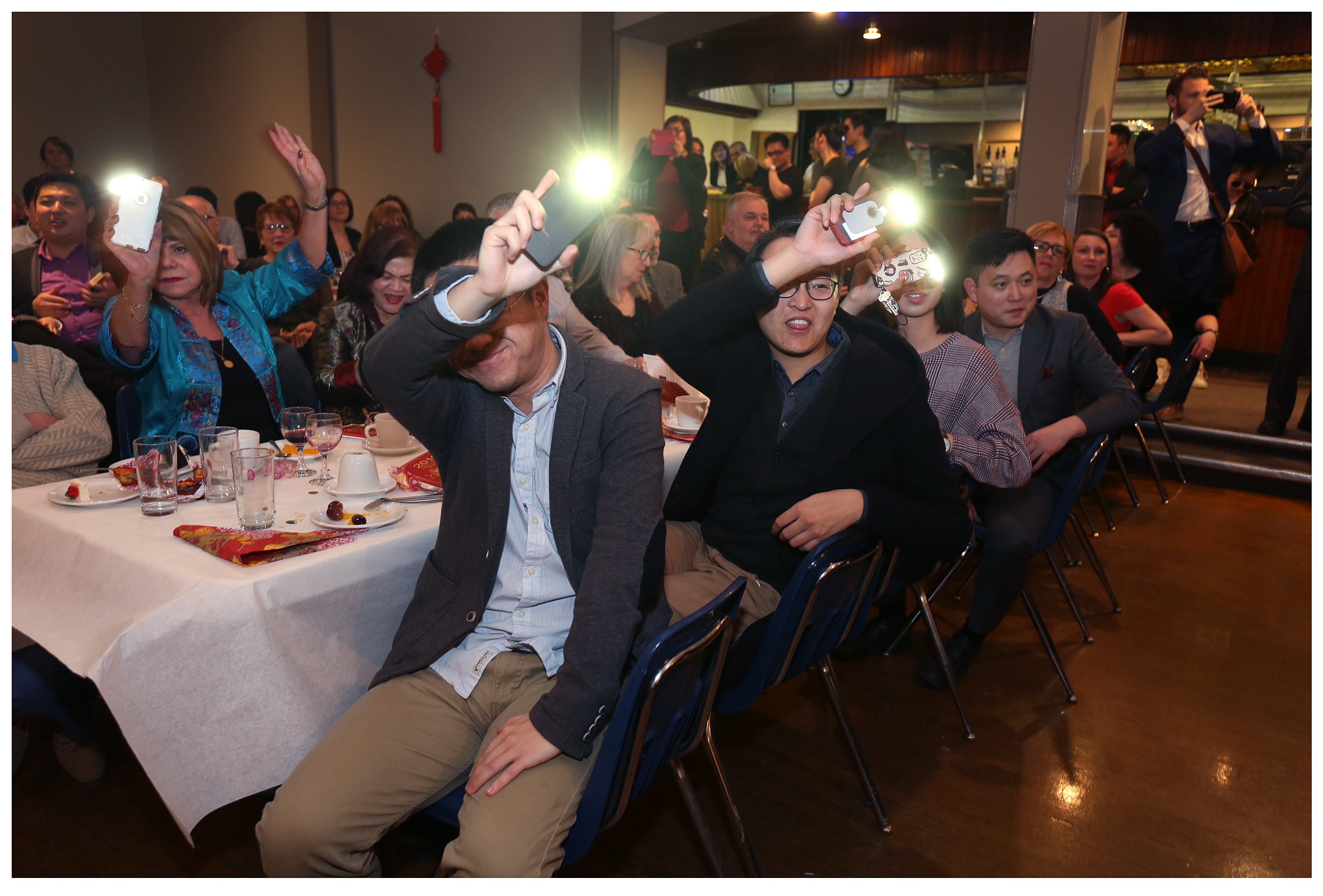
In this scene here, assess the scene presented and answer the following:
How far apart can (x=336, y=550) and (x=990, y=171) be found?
981 cm

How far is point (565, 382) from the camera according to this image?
4.98 ft

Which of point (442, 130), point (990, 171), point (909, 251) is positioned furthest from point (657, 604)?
point (990, 171)

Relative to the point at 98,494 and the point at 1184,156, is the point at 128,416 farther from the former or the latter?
the point at 1184,156

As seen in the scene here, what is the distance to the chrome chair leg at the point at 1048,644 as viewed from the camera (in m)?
2.68

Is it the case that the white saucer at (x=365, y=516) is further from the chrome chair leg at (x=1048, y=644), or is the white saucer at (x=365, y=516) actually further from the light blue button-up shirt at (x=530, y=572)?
the chrome chair leg at (x=1048, y=644)

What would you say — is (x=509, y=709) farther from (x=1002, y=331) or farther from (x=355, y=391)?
(x=1002, y=331)

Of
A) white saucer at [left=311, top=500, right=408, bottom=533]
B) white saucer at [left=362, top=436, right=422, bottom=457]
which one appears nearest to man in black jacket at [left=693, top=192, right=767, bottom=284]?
white saucer at [left=362, top=436, right=422, bottom=457]

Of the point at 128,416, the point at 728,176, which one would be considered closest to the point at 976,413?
the point at 128,416

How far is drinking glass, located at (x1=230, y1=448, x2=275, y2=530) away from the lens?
1670 millimetres

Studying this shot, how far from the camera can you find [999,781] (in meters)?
2.28

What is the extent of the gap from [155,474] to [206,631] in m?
0.46

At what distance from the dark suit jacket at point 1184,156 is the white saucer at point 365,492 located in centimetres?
516

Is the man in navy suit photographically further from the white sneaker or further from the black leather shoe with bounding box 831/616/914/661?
the black leather shoe with bounding box 831/616/914/661

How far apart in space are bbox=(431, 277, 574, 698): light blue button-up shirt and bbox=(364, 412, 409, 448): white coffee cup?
761mm
